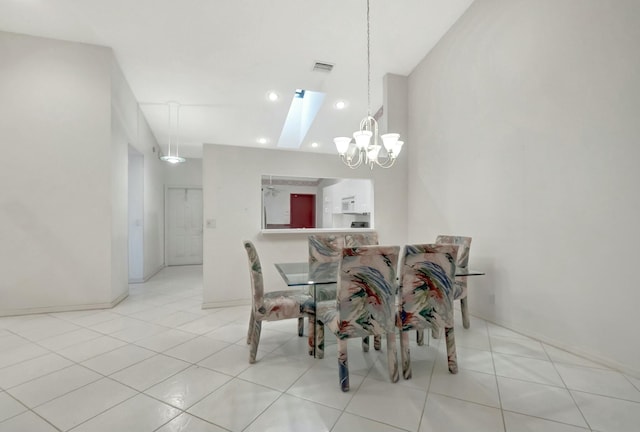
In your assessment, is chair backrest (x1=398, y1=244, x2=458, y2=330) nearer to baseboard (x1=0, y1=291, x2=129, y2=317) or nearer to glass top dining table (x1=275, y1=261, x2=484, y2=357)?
glass top dining table (x1=275, y1=261, x2=484, y2=357)

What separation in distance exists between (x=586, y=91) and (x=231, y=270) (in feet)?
12.7

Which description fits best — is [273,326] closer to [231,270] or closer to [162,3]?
[231,270]

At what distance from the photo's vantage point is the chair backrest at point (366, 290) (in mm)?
1757

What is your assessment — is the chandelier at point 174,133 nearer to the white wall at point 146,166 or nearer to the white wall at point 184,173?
the white wall at point 146,166

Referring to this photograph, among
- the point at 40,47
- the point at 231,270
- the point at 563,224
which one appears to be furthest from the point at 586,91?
the point at 40,47

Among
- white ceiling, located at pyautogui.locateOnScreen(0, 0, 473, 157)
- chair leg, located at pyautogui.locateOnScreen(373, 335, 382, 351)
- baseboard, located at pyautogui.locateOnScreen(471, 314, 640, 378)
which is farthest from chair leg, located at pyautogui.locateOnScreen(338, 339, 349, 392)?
white ceiling, located at pyautogui.locateOnScreen(0, 0, 473, 157)

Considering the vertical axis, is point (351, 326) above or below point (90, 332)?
above

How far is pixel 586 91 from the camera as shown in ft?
7.34

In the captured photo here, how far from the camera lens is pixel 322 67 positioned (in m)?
4.28

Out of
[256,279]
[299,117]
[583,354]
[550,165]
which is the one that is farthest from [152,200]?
[583,354]

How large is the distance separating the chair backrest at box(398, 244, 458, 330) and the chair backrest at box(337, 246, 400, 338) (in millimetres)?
141

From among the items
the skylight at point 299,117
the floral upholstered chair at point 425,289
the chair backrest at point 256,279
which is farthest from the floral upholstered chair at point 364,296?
the skylight at point 299,117

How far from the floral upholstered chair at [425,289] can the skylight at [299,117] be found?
411 cm

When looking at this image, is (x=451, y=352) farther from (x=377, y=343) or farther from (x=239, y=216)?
(x=239, y=216)
